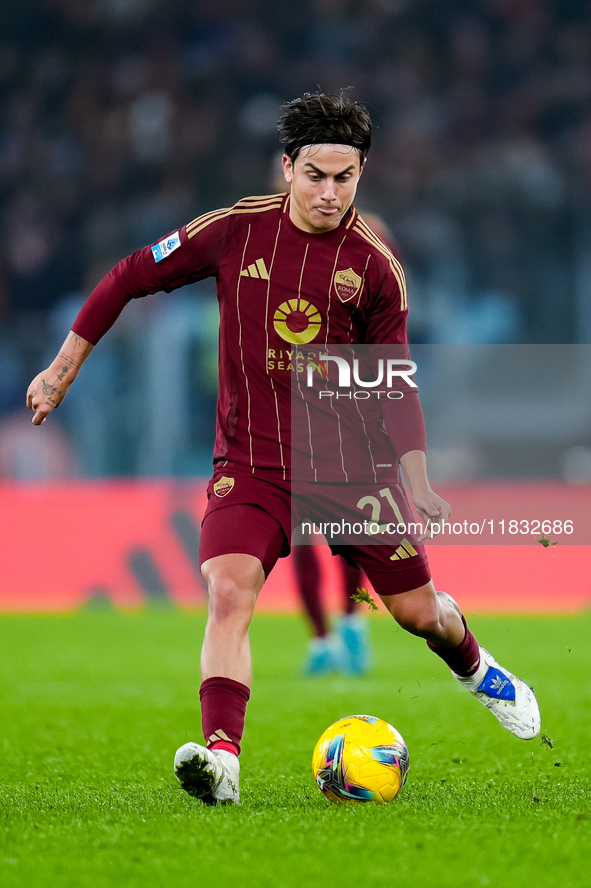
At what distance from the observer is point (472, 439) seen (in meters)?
11.9

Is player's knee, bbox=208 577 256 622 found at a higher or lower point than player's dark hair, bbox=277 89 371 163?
lower

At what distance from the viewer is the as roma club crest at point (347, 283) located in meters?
3.44

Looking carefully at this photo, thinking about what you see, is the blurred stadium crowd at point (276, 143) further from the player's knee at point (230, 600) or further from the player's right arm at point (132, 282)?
the player's knee at point (230, 600)

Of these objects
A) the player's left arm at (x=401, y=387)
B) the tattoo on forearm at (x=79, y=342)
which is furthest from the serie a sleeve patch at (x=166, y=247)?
the player's left arm at (x=401, y=387)

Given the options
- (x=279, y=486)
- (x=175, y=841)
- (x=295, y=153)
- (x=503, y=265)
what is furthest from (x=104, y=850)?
(x=503, y=265)

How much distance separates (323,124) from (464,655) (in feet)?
5.57

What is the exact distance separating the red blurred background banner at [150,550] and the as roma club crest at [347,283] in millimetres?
5770

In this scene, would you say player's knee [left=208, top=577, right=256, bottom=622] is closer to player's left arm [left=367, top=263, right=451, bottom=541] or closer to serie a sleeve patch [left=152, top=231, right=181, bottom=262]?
player's left arm [left=367, top=263, right=451, bottom=541]

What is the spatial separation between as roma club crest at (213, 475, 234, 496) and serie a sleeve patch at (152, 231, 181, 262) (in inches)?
26.7

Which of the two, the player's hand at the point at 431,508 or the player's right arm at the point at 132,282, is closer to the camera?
the player's hand at the point at 431,508

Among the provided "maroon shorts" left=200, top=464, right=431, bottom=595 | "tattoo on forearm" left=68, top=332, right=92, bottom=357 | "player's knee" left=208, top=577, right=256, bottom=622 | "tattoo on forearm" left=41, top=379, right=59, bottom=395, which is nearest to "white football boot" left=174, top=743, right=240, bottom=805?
"player's knee" left=208, top=577, right=256, bottom=622

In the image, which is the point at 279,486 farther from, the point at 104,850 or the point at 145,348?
the point at 145,348

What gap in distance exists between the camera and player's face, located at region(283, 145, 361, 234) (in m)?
3.31

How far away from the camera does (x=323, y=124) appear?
10.9ft
